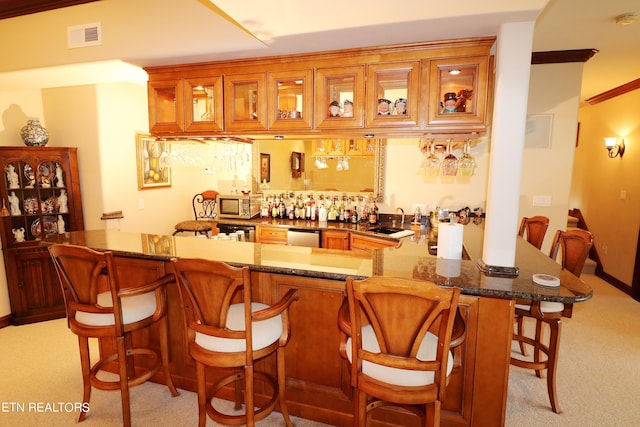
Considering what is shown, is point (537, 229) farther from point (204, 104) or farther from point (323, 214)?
point (204, 104)

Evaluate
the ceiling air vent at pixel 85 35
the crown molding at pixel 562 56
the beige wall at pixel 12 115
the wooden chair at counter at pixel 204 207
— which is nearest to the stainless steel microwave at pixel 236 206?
the wooden chair at counter at pixel 204 207

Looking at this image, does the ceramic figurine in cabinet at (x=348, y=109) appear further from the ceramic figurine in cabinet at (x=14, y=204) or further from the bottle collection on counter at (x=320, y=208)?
the ceramic figurine in cabinet at (x=14, y=204)

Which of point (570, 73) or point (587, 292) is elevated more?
point (570, 73)

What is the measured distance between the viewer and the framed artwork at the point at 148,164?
183 inches

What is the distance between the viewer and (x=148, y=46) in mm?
2609

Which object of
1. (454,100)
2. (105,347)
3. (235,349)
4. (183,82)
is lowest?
(105,347)

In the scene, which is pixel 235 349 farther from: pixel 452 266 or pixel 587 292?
pixel 587 292

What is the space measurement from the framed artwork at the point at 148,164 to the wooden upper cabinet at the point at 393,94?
3095 millimetres

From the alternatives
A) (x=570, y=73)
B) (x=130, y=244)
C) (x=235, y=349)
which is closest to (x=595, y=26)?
(x=570, y=73)

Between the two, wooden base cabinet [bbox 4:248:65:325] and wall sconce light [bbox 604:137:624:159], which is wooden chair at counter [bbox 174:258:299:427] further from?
wall sconce light [bbox 604:137:624:159]

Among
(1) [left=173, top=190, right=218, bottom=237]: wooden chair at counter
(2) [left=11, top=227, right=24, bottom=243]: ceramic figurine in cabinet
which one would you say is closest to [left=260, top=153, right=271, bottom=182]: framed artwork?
(1) [left=173, top=190, right=218, bottom=237]: wooden chair at counter

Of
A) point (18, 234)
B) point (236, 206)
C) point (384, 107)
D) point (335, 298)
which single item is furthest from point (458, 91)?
point (18, 234)

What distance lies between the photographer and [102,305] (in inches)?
87.7

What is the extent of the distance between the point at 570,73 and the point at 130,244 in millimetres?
5010
